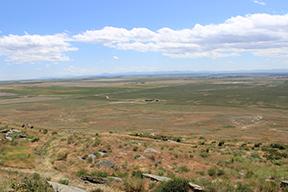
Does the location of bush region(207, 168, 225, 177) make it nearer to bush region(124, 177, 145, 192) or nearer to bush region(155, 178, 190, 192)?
Answer: bush region(124, 177, 145, 192)

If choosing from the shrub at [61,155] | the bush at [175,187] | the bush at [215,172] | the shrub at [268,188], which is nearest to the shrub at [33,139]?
the shrub at [61,155]

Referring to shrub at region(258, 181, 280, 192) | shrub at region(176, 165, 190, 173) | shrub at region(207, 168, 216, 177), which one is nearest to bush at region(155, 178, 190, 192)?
shrub at region(258, 181, 280, 192)

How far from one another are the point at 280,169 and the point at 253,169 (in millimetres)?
1890

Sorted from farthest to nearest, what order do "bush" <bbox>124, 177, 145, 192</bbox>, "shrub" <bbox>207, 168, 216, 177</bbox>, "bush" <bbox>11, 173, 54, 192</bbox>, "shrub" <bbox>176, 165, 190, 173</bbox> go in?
"shrub" <bbox>176, 165, 190, 173</bbox> → "shrub" <bbox>207, 168, 216, 177</bbox> → "bush" <bbox>124, 177, 145, 192</bbox> → "bush" <bbox>11, 173, 54, 192</bbox>

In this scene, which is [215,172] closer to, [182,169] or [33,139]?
[182,169]

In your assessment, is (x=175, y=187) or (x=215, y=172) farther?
(x=215, y=172)

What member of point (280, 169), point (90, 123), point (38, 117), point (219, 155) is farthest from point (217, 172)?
point (38, 117)

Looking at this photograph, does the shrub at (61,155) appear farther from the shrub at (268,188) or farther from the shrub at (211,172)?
the shrub at (268,188)

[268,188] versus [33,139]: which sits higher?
[268,188]

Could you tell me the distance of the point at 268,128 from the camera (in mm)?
73438

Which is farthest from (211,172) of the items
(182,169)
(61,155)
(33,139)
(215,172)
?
(33,139)

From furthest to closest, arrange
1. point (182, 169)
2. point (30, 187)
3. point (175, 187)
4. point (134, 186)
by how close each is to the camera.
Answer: point (182, 169) → point (134, 186) → point (175, 187) → point (30, 187)

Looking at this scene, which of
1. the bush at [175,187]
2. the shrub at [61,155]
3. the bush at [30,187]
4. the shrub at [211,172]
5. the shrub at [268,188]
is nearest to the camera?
the bush at [30,187]

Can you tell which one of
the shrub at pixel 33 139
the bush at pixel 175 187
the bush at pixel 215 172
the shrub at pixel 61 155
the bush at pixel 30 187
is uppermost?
the bush at pixel 30 187
